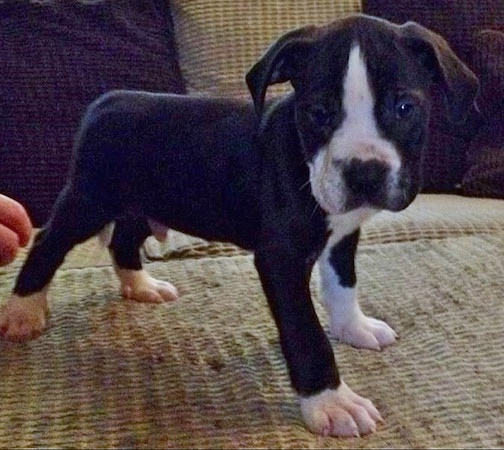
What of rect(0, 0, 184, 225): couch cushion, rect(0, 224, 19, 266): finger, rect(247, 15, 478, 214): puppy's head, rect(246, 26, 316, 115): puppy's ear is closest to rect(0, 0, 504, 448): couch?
rect(0, 0, 184, 225): couch cushion

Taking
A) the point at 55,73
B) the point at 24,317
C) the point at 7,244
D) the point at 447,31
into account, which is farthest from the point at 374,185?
the point at 447,31

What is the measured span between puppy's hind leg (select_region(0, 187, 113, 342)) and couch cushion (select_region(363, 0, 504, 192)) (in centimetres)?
118

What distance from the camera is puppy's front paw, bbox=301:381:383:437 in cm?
108

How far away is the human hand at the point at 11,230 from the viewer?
129 centimetres

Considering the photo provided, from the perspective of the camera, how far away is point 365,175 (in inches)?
43.4

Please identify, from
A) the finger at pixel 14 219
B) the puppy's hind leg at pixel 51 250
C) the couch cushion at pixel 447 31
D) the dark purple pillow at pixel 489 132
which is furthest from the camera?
the couch cushion at pixel 447 31

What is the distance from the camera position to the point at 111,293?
64.9 inches

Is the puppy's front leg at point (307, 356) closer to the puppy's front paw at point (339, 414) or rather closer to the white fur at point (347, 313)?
the puppy's front paw at point (339, 414)

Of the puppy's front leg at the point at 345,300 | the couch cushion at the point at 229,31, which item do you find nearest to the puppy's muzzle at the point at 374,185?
the puppy's front leg at the point at 345,300

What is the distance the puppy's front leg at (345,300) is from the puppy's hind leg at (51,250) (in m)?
0.39

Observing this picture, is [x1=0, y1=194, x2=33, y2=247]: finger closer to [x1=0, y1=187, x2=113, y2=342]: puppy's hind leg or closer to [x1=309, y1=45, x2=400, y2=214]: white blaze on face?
[x1=0, y1=187, x2=113, y2=342]: puppy's hind leg

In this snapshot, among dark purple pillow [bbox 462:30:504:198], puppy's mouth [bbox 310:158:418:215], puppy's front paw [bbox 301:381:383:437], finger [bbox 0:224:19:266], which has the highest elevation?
puppy's mouth [bbox 310:158:418:215]

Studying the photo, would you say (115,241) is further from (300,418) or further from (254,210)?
(300,418)

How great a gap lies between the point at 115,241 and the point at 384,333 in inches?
22.0
